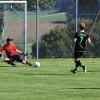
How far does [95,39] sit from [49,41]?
109 inches

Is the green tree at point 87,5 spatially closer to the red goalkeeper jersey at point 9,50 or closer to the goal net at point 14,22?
the goal net at point 14,22

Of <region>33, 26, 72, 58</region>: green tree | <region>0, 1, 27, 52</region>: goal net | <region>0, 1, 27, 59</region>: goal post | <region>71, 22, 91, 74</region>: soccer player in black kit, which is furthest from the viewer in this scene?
<region>33, 26, 72, 58</region>: green tree

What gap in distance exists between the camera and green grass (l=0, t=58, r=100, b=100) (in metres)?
16.0

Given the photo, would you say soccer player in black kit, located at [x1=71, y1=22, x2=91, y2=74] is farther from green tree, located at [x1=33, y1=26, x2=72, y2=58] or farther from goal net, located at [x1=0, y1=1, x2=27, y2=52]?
green tree, located at [x1=33, y1=26, x2=72, y2=58]

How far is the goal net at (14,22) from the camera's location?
34.8 meters

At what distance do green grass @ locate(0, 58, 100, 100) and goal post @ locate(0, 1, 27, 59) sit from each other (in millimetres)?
10275

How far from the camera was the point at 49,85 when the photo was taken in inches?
751

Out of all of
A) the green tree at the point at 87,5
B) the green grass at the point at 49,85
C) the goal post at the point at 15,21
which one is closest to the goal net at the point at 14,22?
the goal post at the point at 15,21

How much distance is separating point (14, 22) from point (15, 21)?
82 mm

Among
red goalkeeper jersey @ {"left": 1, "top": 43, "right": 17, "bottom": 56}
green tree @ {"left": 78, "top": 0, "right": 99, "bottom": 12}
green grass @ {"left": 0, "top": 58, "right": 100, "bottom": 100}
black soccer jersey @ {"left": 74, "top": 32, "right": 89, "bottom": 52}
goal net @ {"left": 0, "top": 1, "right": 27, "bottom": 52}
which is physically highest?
green tree @ {"left": 78, "top": 0, "right": 99, "bottom": 12}

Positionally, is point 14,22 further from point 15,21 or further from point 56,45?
point 56,45

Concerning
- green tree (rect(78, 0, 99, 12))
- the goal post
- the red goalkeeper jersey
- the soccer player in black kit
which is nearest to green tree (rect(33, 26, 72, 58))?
the goal post

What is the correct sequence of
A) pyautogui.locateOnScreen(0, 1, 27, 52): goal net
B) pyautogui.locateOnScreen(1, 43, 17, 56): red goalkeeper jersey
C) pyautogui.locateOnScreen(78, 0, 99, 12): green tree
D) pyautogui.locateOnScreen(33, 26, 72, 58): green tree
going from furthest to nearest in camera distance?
1. pyautogui.locateOnScreen(78, 0, 99, 12): green tree
2. pyautogui.locateOnScreen(33, 26, 72, 58): green tree
3. pyautogui.locateOnScreen(0, 1, 27, 52): goal net
4. pyautogui.locateOnScreen(1, 43, 17, 56): red goalkeeper jersey

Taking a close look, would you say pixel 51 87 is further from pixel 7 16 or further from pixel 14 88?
pixel 7 16
